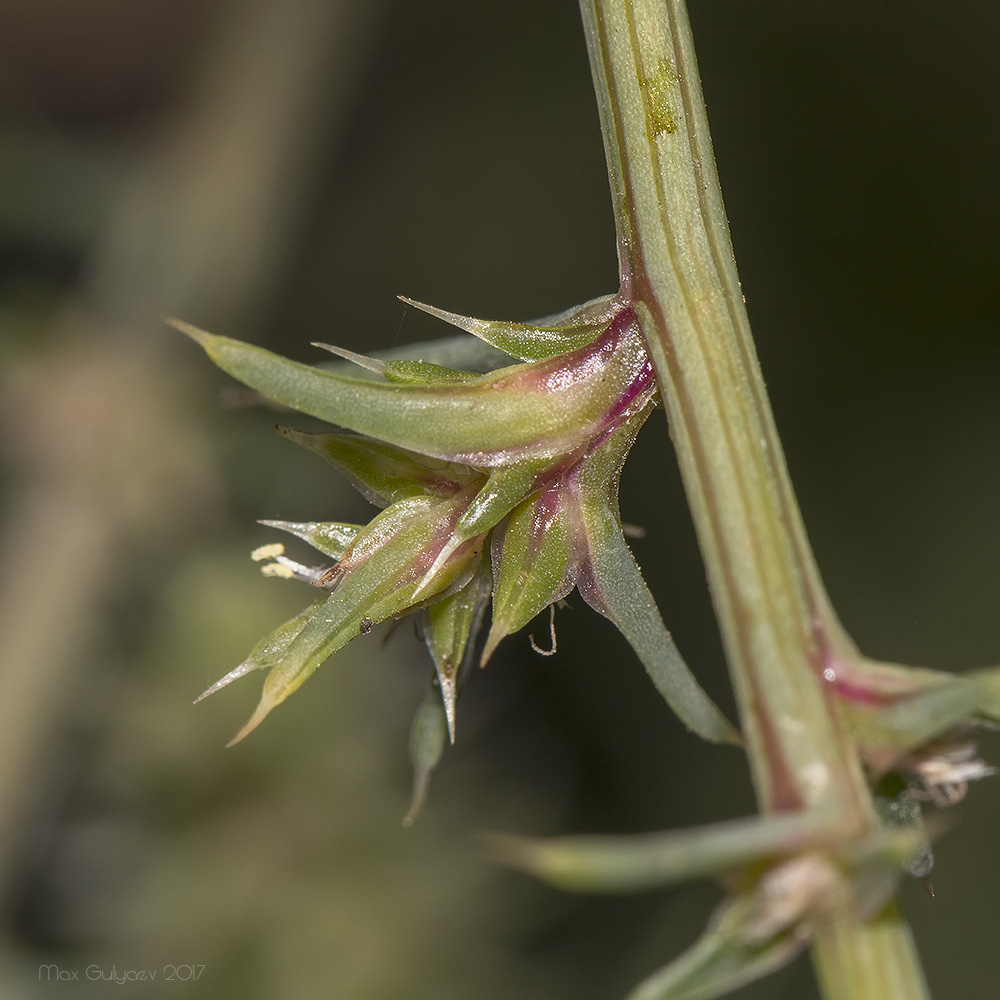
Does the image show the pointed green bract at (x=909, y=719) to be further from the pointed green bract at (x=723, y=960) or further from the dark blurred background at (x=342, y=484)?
the dark blurred background at (x=342, y=484)

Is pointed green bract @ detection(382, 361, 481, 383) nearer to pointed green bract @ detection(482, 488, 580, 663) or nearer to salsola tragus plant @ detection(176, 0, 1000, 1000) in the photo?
salsola tragus plant @ detection(176, 0, 1000, 1000)

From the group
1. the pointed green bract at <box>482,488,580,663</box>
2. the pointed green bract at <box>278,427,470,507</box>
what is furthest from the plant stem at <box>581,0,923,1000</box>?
the pointed green bract at <box>278,427,470,507</box>

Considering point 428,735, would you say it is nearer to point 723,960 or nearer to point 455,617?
point 455,617

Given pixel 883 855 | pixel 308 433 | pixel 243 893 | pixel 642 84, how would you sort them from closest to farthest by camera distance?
1. pixel 883 855
2. pixel 642 84
3. pixel 308 433
4. pixel 243 893

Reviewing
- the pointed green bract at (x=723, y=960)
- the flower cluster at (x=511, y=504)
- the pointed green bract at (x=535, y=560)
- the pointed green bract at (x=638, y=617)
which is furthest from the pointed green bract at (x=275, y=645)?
the pointed green bract at (x=723, y=960)

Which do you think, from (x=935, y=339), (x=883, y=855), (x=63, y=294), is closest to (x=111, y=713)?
(x=63, y=294)

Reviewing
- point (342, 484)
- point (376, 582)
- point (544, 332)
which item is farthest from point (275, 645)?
point (342, 484)

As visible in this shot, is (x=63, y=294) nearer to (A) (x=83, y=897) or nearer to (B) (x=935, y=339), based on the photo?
(A) (x=83, y=897)

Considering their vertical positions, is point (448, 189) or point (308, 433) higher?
point (448, 189)
